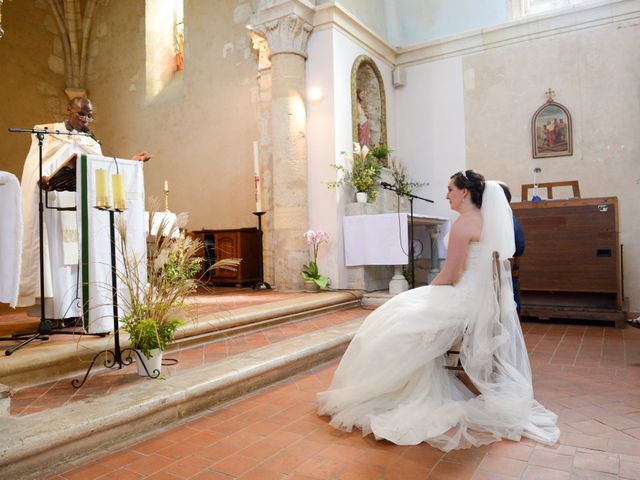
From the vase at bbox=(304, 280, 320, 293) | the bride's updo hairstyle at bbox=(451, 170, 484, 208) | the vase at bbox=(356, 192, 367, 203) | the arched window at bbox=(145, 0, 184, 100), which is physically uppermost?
the arched window at bbox=(145, 0, 184, 100)

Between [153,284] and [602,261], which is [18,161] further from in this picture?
[602,261]

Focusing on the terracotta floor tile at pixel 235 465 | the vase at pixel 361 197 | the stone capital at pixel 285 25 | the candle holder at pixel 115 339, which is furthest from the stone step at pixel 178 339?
the stone capital at pixel 285 25

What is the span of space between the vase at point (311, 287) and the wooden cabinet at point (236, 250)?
3.55 feet

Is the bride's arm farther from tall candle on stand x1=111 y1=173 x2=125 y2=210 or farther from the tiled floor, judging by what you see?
tall candle on stand x1=111 y1=173 x2=125 y2=210

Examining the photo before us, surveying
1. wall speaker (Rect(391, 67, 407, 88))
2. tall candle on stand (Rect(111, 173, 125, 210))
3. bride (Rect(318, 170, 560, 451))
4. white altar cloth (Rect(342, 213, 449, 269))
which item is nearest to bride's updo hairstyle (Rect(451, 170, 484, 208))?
bride (Rect(318, 170, 560, 451))

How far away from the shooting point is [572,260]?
6.21 meters

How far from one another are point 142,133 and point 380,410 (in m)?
9.15

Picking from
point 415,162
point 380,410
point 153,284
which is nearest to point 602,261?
point 415,162

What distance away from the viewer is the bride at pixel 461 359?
2.68 m

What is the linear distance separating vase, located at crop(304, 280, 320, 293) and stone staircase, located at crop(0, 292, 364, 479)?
2300mm

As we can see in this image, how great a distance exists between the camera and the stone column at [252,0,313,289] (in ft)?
24.4

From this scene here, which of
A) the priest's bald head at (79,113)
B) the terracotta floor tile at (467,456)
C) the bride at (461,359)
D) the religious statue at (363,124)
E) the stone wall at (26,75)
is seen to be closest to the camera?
the terracotta floor tile at (467,456)

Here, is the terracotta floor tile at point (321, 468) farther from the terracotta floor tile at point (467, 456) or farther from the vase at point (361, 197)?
the vase at point (361, 197)

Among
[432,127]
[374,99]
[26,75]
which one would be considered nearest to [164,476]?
[374,99]
